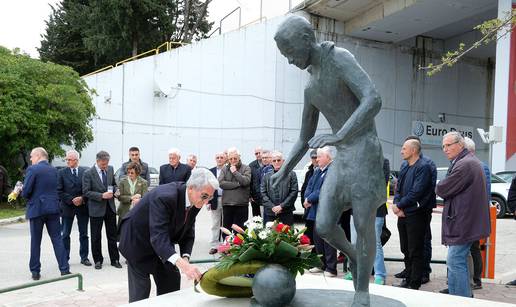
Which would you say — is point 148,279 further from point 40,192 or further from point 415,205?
point 40,192

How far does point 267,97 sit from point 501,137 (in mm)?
10113

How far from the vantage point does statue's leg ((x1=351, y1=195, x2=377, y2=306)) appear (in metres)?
3.83

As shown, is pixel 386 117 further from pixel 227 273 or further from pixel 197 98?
pixel 227 273

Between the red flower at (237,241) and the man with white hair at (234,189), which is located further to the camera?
the man with white hair at (234,189)

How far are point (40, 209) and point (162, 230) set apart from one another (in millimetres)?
4310

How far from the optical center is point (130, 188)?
28.0 feet

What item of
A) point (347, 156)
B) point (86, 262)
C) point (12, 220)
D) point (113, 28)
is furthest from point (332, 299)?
point (113, 28)

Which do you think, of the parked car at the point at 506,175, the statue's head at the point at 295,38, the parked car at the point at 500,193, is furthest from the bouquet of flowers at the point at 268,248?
the parked car at the point at 506,175

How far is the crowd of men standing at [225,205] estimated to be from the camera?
4.19 m

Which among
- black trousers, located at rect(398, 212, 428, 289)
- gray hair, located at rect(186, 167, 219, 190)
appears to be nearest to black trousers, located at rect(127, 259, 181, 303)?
gray hair, located at rect(186, 167, 219, 190)

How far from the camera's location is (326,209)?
12.7 ft

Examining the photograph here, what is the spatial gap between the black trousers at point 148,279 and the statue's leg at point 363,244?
161 centimetres

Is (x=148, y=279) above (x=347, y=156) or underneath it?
underneath

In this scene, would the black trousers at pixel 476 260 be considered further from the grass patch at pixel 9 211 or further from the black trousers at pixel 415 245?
the grass patch at pixel 9 211
